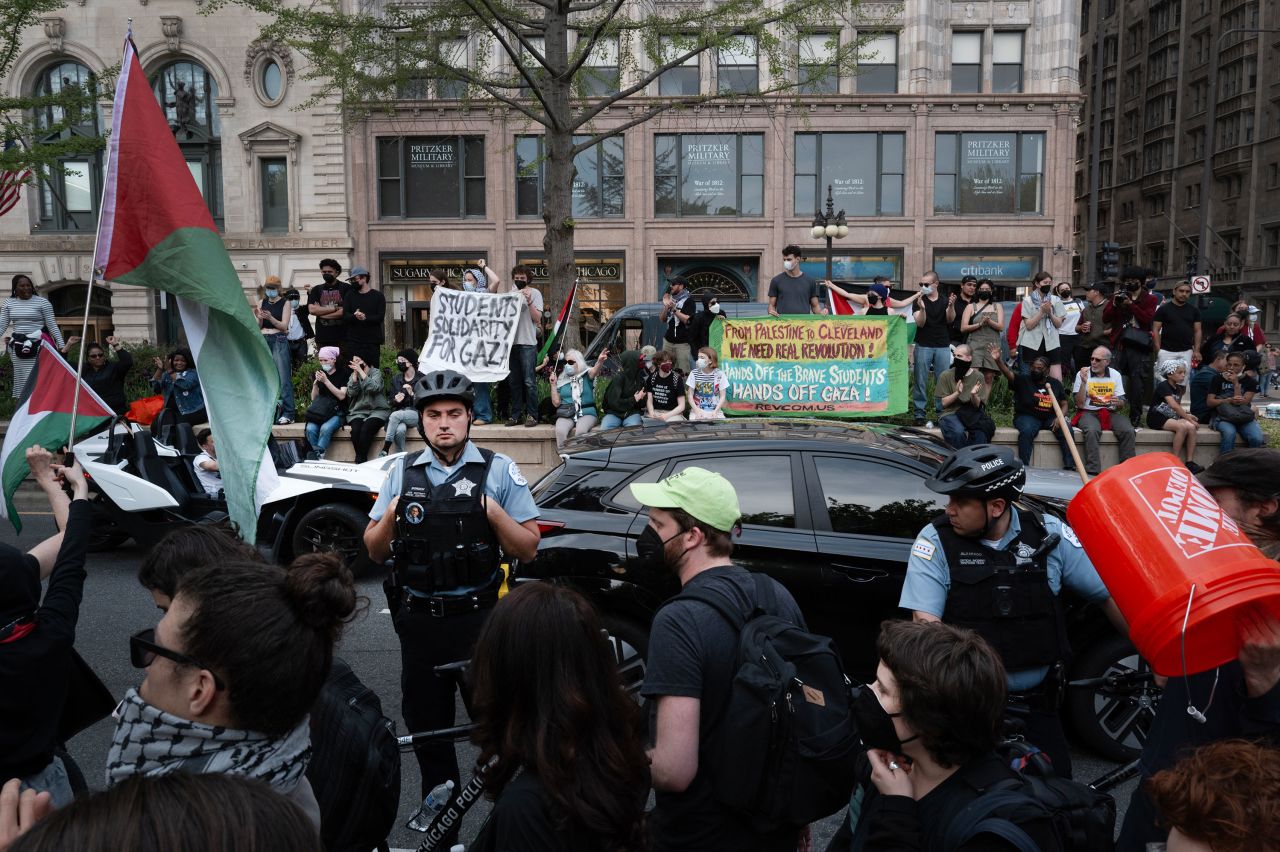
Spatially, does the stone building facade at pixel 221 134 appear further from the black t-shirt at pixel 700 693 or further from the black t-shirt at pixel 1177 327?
the black t-shirt at pixel 700 693

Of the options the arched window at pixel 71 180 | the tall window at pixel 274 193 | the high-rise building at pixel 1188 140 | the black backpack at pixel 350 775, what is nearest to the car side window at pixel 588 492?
the black backpack at pixel 350 775

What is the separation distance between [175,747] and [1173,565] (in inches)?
90.8

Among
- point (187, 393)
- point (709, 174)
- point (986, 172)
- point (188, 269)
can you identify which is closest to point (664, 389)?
point (187, 393)

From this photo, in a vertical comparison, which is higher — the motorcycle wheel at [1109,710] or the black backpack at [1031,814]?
the black backpack at [1031,814]

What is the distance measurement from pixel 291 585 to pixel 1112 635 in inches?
165

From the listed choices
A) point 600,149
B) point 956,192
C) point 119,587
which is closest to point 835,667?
point 119,587

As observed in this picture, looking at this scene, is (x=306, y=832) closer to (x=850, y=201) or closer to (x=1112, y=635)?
(x=1112, y=635)

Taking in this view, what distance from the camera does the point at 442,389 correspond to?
4109 millimetres

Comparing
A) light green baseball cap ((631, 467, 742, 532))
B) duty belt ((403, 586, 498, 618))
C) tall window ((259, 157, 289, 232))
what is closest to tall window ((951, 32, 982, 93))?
tall window ((259, 157, 289, 232))

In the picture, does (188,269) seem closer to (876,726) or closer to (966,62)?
(876,726)

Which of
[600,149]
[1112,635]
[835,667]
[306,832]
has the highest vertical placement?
[600,149]

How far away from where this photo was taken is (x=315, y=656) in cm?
226

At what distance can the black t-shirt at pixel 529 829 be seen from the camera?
2.03 meters

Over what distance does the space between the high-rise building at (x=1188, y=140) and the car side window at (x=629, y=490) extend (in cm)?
4388
